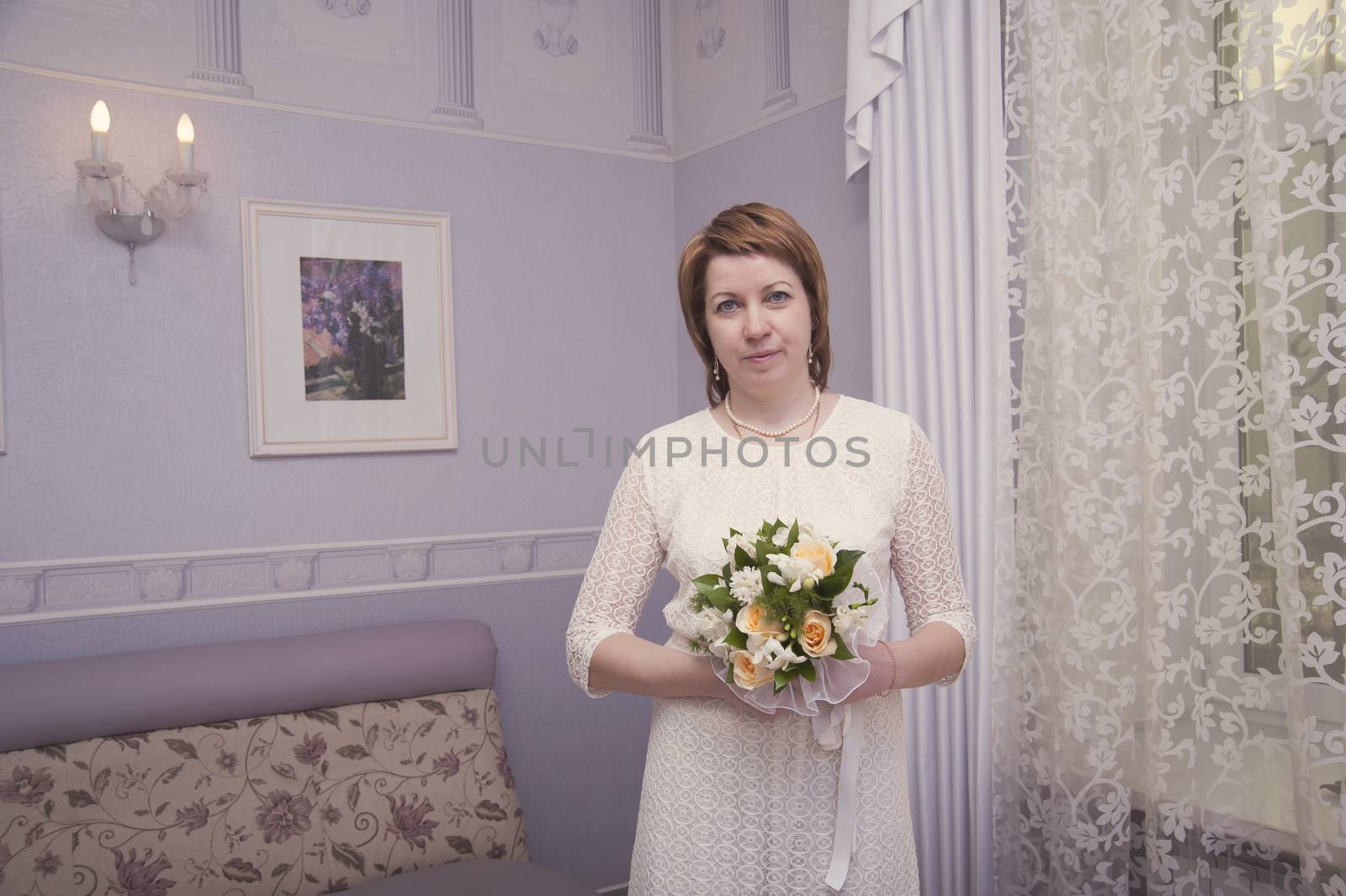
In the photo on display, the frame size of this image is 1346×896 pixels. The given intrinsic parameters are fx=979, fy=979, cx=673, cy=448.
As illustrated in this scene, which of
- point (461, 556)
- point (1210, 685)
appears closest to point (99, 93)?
point (461, 556)

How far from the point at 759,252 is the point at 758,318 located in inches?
4.2

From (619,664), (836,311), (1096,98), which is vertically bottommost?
(619,664)

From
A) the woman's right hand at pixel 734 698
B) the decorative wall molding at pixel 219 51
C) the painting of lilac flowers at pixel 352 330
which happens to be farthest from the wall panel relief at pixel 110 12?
the woman's right hand at pixel 734 698

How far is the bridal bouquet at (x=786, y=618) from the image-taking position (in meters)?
1.22

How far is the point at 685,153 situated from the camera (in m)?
3.64

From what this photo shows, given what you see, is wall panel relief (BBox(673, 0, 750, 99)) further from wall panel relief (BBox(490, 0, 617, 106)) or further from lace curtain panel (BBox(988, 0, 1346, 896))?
lace curtain panel (BBox(988, 0, 1346, 896))

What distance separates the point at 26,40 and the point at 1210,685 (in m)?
3.23

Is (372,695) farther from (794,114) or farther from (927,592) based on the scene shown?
(794,114)

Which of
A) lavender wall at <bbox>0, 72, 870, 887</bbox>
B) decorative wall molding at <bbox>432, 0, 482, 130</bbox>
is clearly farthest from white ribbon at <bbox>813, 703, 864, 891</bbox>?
decorative wall molding at <bbox>432, 0, 482, 130</bbox>

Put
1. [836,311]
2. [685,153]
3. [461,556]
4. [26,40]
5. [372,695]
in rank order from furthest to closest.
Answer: [685,153], [461,556], [836,311], [372,695], [26,40]

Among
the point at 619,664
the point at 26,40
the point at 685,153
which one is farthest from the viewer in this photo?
the point at 685,153

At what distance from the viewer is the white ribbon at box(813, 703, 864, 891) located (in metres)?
1.40

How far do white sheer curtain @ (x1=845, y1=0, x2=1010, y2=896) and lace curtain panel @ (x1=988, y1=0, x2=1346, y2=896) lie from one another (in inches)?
2.3

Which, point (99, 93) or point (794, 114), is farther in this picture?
point (794, 114)
